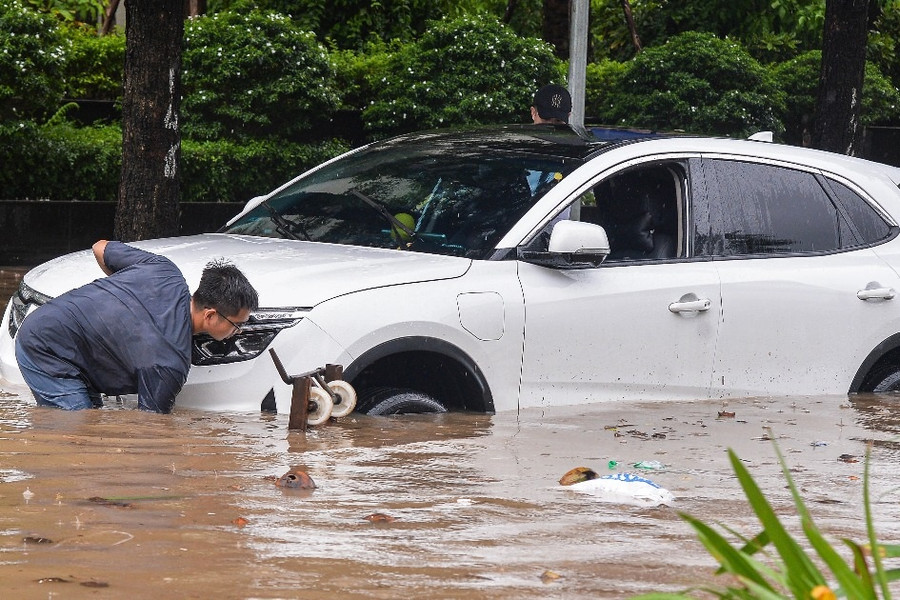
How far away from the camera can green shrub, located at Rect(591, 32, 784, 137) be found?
59.4 feet

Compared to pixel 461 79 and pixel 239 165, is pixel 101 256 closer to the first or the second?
pixel 239 165

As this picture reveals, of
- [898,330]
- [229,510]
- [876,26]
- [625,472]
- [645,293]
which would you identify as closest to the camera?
[229,510]

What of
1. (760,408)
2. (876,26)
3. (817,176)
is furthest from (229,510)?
(876,26)

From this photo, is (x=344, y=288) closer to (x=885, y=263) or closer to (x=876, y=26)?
(x=885, y=263)

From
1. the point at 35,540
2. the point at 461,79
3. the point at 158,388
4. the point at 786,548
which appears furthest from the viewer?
→ the point at 461,79

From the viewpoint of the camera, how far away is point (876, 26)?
23188 millimetres

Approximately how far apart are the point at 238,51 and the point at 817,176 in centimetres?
980

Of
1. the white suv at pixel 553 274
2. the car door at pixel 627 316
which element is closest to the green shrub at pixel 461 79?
the white suv at pixel 553 274

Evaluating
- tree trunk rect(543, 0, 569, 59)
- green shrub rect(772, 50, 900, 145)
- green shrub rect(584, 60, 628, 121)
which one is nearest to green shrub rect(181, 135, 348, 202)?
tree trunk rect(543, 0, 569, 59)

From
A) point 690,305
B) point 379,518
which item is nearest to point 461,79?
point 690,305

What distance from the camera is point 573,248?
5883 millimetres

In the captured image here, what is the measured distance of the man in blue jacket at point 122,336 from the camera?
5.31 meters

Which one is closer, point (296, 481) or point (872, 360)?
point (296, 481)

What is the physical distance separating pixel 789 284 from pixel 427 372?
1939mm
